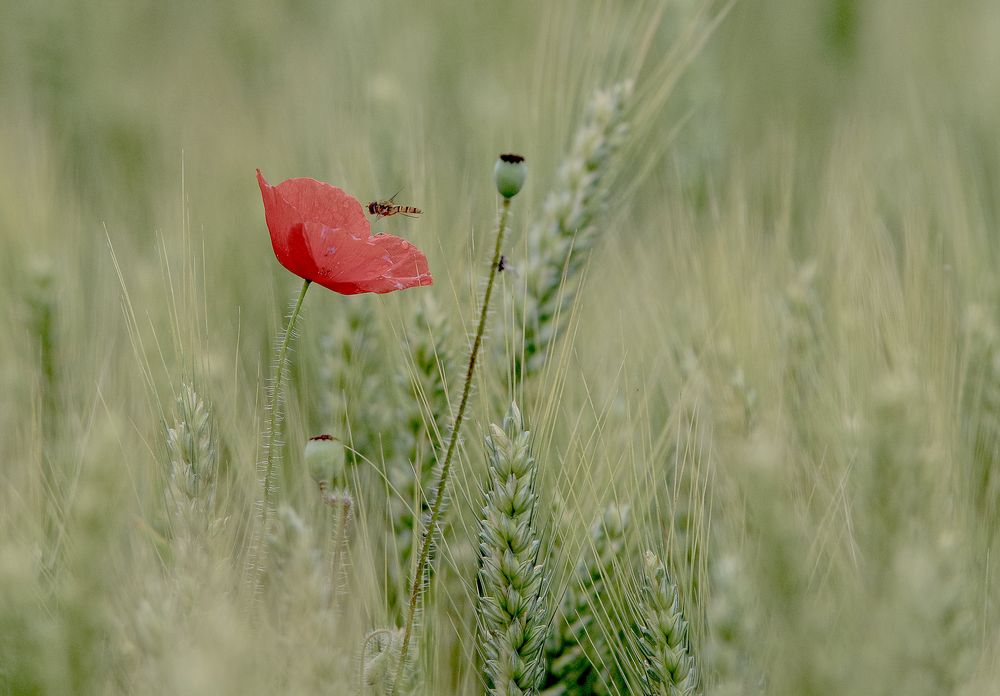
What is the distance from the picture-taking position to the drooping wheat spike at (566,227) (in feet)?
3.98

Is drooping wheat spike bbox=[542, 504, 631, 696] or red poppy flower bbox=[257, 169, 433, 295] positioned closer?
red poppy flower bbox=[257, 169, 433, 295]

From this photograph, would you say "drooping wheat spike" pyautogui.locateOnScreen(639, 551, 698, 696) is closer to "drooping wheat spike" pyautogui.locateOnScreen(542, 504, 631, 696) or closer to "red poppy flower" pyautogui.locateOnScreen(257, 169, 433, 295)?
"drooping wheat spike" pyautogui.locateOnScreen(542, 504, 631, 696)

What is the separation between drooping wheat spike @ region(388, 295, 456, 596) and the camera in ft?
3.76

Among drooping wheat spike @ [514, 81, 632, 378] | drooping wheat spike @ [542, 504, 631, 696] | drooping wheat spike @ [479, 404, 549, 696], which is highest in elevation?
drooping wheat spike @ [514, 81, 632, 378]

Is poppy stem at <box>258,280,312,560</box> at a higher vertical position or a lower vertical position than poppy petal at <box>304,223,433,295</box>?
lower

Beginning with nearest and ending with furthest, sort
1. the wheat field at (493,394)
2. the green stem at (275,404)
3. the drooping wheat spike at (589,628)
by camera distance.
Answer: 1. the wheat field at (493,394)
2. the green stem at (275,404)
3. the drooping wheat spike at (589,628)

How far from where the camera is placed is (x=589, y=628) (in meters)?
1.07

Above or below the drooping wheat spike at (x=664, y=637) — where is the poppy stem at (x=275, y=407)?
above

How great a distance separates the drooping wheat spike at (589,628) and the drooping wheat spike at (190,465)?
0.40 meters

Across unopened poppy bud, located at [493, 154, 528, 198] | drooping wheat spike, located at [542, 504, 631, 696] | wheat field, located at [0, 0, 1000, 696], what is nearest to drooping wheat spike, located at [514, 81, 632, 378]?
wheat field, located at [0, 0, 1000, 696]

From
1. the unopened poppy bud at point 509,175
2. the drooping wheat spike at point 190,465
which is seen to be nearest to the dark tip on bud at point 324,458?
the drooping wheat spike at point 190,465

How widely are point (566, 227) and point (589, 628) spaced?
52cm

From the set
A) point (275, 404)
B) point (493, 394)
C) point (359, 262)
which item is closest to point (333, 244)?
point (359, 262)

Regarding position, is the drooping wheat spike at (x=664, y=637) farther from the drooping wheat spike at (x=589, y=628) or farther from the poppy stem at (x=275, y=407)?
the poppy stem at (x=275, y=407)
